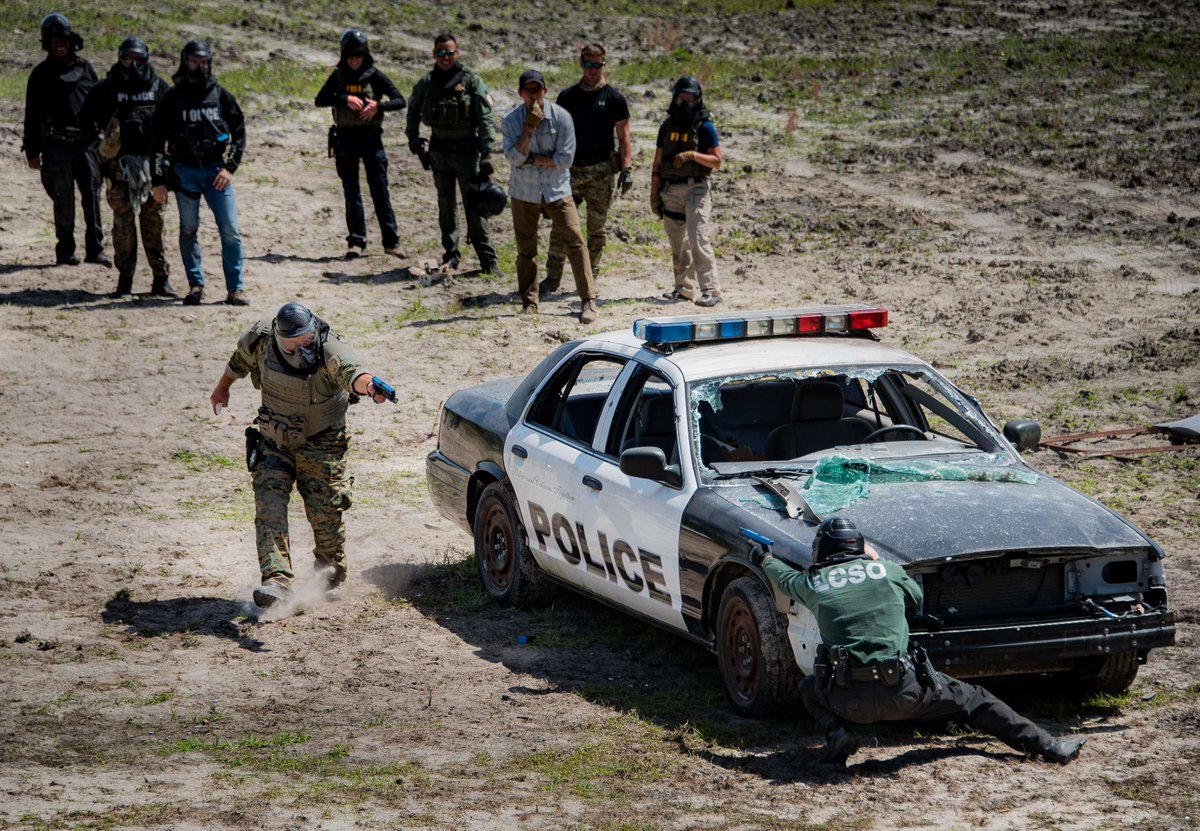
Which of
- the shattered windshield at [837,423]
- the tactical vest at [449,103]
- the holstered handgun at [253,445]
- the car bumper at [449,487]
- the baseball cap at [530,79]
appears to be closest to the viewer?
the shattered windshield at [837,423]

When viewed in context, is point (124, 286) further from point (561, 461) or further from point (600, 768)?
point (600, 768)

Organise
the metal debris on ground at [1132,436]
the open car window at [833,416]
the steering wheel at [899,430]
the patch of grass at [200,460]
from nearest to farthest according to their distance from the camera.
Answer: the open car window at [833,416] < the steering wheel at [899,430] < the metal debris on ground at [1132,436] < the patch of grass at [200,460]

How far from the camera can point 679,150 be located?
14.8 metres

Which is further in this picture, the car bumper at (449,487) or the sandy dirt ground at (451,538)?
the car bumper at (449,487)

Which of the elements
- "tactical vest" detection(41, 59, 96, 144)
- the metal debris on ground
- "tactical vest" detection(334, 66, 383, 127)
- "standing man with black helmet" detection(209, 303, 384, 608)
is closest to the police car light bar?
"standing man with black helmet" detection(209, 303, 384, 608)

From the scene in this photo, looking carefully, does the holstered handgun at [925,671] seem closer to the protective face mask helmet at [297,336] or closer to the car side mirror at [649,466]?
the car side mirror at [649,466]

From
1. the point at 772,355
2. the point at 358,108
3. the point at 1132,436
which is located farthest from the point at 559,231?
the point at 772,355

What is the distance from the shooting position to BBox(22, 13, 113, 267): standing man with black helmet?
15.2 metres

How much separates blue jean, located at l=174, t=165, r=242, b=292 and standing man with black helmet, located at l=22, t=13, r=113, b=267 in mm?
1338

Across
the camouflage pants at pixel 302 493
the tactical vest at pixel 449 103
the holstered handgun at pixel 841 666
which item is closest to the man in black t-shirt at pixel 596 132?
the tactical vest at pixel 449 103

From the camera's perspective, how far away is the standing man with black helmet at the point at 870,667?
6305 mm

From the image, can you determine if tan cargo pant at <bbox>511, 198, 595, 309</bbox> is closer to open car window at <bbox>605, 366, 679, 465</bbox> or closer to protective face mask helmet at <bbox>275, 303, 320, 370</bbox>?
protective face mask helmet at <bbox>275, 303, 320, 370</bbox>

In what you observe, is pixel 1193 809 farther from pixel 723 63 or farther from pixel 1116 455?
pixel 723 63

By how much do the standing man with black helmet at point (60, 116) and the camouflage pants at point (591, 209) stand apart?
4669 mm
